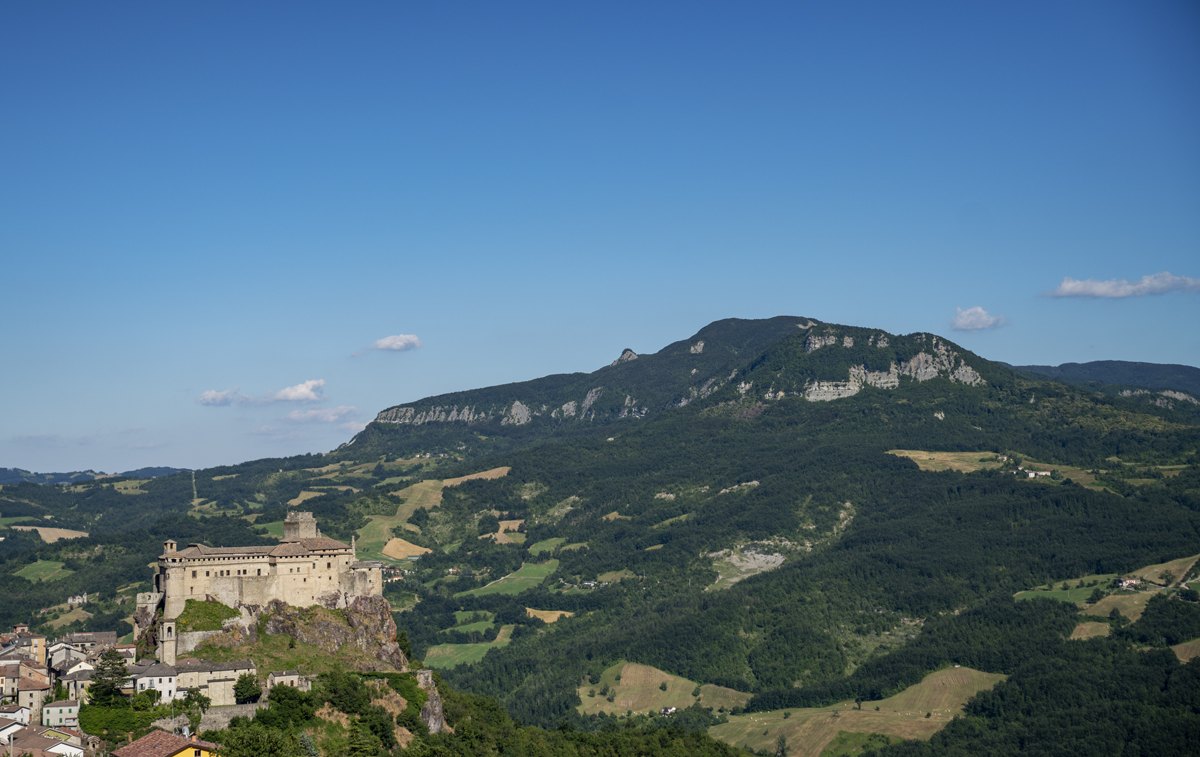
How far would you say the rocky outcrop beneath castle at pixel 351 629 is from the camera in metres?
133

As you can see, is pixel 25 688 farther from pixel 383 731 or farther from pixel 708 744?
pixel 708 744

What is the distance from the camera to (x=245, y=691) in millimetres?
115875

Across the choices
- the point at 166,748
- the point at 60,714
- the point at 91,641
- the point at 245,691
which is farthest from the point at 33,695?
the point at 91,641

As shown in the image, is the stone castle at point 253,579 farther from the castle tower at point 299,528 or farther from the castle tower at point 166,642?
the castle tower at point 299,528

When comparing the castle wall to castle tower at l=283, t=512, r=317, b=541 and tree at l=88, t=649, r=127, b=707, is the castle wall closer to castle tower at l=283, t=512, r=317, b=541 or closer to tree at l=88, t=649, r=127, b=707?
castle tower at l=283, t=512, r=317, b=541

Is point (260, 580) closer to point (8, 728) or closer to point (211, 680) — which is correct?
point (211, 680)

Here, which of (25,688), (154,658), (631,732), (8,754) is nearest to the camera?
(8,754)

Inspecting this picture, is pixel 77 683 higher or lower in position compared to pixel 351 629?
higher

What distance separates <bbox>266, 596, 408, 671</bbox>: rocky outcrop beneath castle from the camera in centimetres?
13338

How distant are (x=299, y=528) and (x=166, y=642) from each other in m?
29.5

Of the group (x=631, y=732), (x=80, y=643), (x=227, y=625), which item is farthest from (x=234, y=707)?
(x=631, y=732)

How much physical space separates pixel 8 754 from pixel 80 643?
123ft

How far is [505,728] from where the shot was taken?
153 metres

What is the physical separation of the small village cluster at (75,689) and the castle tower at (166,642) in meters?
1.25
